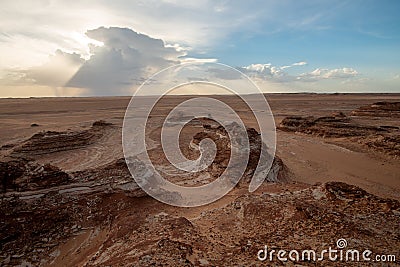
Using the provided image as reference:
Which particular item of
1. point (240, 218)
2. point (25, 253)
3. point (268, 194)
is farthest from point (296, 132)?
point (25, 253)

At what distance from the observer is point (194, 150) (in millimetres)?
15148

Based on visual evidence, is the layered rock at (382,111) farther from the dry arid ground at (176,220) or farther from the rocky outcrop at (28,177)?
Result: the rocky outcrop at (28,177)

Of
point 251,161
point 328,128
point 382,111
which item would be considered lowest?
point 251,161

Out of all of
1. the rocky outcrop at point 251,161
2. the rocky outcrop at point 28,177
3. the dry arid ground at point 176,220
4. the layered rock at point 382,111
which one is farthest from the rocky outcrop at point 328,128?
the rocky outcrop at point 28,177

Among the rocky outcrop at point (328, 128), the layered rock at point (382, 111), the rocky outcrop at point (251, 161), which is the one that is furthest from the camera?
the layered rock at point (382, 111)

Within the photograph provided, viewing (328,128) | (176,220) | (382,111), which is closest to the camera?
(176,220)

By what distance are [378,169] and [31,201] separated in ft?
42.0

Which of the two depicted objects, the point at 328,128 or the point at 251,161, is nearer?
the point at 251,161

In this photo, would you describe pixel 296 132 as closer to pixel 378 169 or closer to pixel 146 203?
pixel 378 169

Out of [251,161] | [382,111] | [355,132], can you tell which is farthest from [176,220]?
[382,111]

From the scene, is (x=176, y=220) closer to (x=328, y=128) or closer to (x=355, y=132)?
(x=355, y=132)

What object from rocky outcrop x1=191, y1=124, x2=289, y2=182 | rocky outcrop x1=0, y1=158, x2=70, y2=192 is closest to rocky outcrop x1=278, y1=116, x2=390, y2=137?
rocky outcrop x1=191, y1=124, x2=289, y2=182

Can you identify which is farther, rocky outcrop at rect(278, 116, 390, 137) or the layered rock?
the layered rock

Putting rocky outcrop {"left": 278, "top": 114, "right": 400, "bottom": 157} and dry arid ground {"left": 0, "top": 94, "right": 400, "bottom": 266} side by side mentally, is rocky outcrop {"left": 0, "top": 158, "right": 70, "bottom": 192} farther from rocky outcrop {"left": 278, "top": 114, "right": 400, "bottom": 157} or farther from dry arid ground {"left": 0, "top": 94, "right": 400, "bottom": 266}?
rocky outcrop {"left": 278, "top": 114, "right": 400, "bottom": 157}
